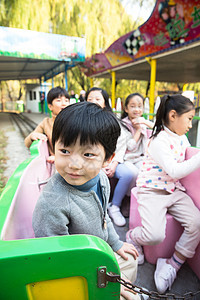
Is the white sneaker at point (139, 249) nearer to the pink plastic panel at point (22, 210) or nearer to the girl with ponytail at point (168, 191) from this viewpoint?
the girl with ponytail at point (168, 191)

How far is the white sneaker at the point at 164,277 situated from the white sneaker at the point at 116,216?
2.07ft

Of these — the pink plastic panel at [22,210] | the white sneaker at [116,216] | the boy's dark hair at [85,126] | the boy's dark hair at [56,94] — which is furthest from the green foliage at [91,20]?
the boy's dark hair at [85,126]

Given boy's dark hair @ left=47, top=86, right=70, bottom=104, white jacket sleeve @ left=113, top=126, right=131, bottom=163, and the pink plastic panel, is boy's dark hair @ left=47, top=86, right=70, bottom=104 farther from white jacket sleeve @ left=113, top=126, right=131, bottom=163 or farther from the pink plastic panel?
the pink plastic panel

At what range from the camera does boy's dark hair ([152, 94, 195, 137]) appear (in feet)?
4.69

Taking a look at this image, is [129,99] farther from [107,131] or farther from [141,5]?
[141,5]

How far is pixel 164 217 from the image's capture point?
145 cm

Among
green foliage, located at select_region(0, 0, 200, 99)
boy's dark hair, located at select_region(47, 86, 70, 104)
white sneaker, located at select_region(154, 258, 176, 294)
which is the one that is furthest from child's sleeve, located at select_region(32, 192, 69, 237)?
green foliage, located at select_region(0, 0, 200, 99)

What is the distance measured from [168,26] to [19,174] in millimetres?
5528

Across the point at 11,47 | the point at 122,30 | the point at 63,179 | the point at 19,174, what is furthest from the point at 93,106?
the point at 122,30

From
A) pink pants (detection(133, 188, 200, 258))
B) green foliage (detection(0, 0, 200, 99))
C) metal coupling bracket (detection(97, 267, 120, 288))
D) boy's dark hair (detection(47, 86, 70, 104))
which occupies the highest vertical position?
green foliage (detection(0, 0, 200, 99))

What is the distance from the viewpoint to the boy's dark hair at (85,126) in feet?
2.36

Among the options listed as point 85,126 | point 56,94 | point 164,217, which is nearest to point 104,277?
point 85,126

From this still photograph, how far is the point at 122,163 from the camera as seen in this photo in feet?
7.62

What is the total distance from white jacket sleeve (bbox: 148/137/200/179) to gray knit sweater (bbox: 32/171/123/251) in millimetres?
704
